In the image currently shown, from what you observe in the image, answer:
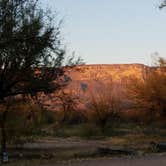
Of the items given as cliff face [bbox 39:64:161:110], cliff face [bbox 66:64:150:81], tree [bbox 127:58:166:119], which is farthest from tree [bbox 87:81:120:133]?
cliff face [bbox 66:64:150:81]

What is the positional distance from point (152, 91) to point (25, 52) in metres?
36.4

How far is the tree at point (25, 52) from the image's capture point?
26.3 metres

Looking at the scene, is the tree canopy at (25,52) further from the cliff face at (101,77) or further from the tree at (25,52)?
the cliff face at (101,77)

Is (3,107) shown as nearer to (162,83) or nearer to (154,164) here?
(154,164)

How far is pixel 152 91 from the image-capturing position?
6216cm

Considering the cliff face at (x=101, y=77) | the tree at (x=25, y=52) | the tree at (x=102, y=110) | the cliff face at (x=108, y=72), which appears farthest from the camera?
the cliff face at (x=108, y=72)

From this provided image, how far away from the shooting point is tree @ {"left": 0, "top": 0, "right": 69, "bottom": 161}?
2627cm

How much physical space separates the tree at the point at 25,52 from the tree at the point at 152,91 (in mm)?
32475

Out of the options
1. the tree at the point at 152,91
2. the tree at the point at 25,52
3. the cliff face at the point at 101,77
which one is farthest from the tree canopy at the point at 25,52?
the cliff face at the point at 101,77

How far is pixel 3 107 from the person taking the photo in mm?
33938

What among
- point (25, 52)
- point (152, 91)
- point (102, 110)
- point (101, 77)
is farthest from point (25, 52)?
→ point (101, 77)

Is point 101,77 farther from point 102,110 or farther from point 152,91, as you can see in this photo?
point 152,91

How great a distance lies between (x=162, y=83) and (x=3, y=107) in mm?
30287

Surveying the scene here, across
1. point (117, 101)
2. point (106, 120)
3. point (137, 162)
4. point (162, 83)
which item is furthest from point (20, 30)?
point (117, 101)
